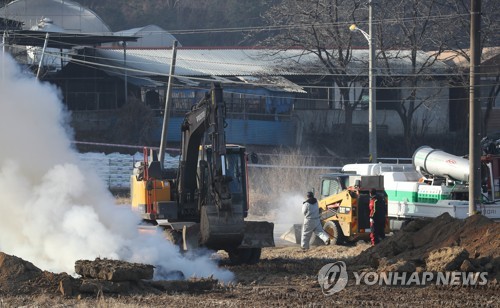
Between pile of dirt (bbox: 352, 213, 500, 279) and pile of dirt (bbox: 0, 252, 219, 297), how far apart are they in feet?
14.7

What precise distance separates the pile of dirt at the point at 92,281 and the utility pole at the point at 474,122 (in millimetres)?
11564

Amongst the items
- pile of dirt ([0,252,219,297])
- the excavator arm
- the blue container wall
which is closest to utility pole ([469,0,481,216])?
the excavator arm

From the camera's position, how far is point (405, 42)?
185 ft

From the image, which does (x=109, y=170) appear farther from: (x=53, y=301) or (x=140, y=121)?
(x=53, y=301)

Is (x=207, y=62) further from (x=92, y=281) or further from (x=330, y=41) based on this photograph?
(x=92, y=281)

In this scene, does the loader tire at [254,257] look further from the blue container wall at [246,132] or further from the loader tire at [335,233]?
the blue container wall at [246,132]

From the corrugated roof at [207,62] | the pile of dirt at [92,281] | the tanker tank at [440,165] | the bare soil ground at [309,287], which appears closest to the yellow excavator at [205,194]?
the bare soil ground at [309,287]

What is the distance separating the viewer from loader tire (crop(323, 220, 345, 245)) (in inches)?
1062

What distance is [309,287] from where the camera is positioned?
694 inches

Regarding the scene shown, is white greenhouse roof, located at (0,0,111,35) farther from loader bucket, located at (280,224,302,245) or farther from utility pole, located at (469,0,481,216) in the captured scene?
utility pole, located at (469,0,481,216)

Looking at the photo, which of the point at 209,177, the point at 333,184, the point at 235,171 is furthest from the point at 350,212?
the point at 209,177

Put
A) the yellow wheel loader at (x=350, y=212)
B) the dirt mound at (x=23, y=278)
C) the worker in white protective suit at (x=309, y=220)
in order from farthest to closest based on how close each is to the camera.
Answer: the yellow wheel loader at (x=350, y=212) < the worker in white protective suit at (x=309, y=220) < the dirt mound at (x=23, y=278)

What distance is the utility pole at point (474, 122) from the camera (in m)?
26.4

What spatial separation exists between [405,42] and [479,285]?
40623mm
